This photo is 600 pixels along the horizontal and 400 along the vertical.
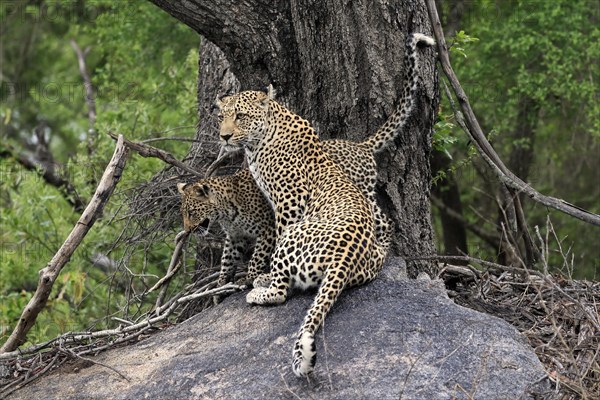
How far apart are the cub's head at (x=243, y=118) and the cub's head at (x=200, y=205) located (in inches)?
20.3

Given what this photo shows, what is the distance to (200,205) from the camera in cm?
955

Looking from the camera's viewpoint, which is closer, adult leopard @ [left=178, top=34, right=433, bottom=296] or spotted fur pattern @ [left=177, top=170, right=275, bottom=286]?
adult leopard @ [left=178, top=34, right=433, bottom=296]

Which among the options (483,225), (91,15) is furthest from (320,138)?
(91,15)

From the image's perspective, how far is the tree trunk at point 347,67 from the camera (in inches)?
369

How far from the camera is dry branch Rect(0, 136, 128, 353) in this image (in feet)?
29.1

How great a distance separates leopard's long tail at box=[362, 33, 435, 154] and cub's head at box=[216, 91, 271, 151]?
0.99 metres

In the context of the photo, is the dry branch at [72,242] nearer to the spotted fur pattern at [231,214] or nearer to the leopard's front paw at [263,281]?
the spotted fur pattern at [231,214]

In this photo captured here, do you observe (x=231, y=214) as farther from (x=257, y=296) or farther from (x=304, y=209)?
(x=257, y=296)

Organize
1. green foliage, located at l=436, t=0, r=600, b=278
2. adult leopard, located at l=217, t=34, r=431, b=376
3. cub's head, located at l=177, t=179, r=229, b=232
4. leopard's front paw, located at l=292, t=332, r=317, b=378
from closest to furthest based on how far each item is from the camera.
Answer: leopard's front paw, located at l=292, t=332, r=317, b=378 < adult leopard, located at l=217, t=34, r=431, b=376 < cub's head, located at l=177, t=179, r=229, b=232 < green foliage, located at l=436, t=0, r=600, b=278

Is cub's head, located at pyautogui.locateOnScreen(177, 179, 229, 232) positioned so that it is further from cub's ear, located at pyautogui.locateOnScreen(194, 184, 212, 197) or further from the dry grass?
the dry grass

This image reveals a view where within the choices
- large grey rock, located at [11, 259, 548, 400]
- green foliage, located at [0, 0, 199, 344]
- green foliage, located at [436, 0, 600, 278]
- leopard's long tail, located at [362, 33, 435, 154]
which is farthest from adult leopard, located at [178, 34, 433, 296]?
green foliage, located at [436, 0, 600, 278]

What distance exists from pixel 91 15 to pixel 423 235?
43.0 feet

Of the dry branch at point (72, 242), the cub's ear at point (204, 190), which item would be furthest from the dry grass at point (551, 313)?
the dry branch at point (72, 242)

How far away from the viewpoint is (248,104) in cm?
918
